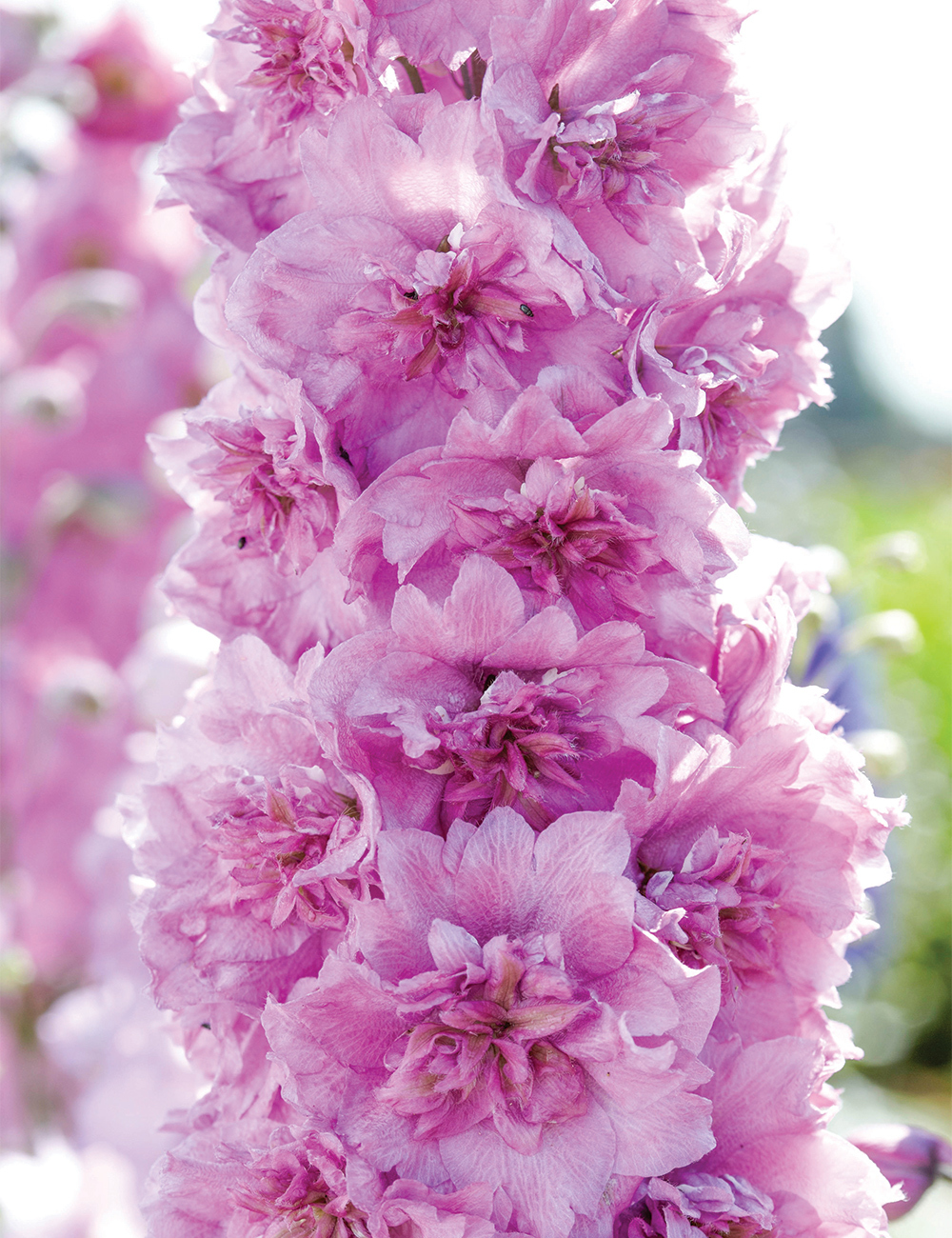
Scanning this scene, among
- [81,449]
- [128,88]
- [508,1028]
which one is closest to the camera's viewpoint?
[508,1028]

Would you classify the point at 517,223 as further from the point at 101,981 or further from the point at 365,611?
the point at 101,981

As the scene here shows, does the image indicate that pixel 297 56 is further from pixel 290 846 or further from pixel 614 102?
pixel 290 846

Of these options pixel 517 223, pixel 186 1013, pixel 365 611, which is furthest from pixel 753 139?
pixel 186 1013

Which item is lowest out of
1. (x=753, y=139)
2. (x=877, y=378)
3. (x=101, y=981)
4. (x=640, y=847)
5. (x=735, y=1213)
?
(x=877, y=378)

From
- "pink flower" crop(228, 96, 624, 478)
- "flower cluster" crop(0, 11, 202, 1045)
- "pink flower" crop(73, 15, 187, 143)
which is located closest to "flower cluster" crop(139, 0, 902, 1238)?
"pink flower" crop(228, 96, 624, 478)

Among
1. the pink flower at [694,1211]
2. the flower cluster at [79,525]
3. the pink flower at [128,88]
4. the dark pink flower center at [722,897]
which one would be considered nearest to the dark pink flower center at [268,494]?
the dark pink flower center at [722,897]

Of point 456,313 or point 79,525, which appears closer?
point 456,313

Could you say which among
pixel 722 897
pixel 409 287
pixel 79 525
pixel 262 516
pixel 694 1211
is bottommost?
pixel 79 525

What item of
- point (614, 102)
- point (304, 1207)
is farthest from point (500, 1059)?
point (614, 102)
